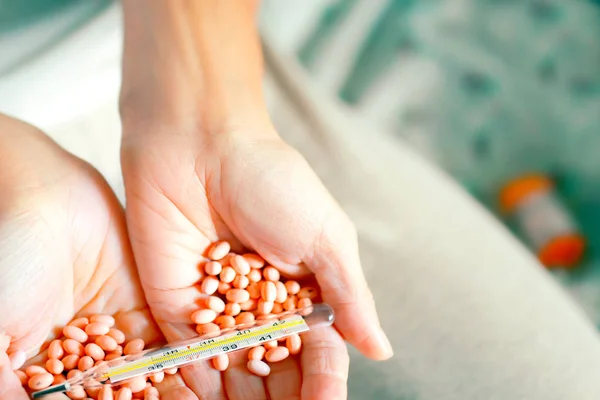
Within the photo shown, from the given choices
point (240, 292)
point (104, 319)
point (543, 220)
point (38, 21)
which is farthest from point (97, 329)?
point (543, 220)

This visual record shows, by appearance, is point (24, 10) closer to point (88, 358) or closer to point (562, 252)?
point (88, 358)

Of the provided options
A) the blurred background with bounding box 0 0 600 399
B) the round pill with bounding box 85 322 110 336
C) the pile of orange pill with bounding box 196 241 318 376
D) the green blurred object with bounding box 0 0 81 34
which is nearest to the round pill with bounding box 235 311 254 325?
the pile of orange pill with bounding box 196 241 318 376

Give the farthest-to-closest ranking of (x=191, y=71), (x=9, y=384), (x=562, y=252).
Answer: (x=562, y=252) < (x=191, y=71) < (x=9, y=384)

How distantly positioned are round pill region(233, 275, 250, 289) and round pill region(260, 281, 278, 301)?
0.05 feet

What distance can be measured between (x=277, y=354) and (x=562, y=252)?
0.57 meters

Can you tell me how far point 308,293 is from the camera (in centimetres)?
56

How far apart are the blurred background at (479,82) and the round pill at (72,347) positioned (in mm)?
429

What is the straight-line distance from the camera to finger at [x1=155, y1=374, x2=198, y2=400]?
1.67 ft

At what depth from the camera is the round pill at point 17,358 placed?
514 millimetres

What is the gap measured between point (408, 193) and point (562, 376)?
25 cm

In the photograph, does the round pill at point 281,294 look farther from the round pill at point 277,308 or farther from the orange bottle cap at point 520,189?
the orange bottle cap at point 520,189

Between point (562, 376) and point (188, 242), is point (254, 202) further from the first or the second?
point (562, 376)

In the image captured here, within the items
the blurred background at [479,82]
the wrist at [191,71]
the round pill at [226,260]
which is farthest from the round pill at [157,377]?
the blurred background at [479,82]

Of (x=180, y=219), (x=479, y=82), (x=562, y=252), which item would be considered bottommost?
(x=562, y=252)
